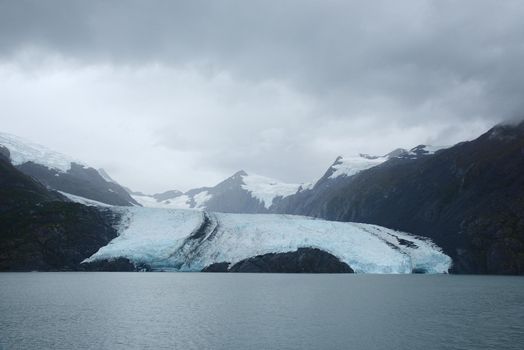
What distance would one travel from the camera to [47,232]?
108000mm

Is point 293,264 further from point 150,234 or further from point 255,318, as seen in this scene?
point 255,318

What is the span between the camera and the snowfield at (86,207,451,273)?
113312mm

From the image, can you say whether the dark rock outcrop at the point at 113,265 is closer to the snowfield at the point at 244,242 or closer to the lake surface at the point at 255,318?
the snowfield at the point at 244,242

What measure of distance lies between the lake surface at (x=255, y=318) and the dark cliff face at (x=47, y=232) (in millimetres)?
39549

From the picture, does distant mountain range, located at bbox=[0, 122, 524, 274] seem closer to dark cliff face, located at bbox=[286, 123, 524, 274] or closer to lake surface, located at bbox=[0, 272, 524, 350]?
dark cliff face, located at bbox=[286, 123, 524, 274]

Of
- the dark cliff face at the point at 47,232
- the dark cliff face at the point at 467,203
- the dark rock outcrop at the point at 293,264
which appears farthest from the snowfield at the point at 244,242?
the dark cliff face at the point at 467,203

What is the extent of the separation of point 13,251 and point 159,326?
76345 mm

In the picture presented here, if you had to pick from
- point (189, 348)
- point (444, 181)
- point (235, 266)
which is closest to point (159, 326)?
point (189, 348)

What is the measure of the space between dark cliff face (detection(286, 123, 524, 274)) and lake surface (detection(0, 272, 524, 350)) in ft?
194

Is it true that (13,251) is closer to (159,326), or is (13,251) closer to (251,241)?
(251,241)

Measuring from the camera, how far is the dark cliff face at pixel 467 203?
122 metres

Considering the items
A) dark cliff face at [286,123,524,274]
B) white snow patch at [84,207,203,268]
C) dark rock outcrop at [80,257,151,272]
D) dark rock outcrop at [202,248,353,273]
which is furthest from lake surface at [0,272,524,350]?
dark cliff face at [286,123,524,274]

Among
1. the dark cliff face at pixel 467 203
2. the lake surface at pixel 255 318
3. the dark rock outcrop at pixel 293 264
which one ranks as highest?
the dark cliff face at pixel 467 203

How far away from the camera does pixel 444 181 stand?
165000 millimetres
